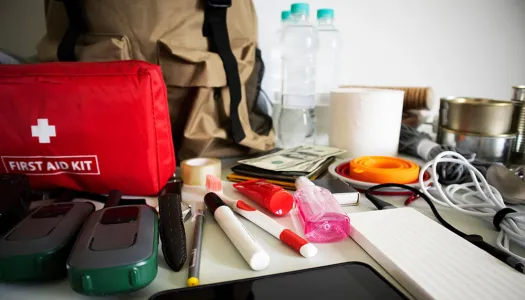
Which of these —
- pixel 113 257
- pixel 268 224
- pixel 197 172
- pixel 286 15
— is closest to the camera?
pixel 113 257

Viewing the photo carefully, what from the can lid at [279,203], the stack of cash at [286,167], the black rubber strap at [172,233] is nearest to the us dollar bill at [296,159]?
the stack of cash at [286,167]

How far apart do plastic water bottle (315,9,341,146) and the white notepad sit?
1.58 feet

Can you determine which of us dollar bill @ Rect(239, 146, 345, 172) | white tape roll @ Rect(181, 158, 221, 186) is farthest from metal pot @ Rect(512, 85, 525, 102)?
white tape roll @ Rect(181, 158, 221, 186)

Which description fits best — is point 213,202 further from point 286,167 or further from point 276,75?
point 276,75

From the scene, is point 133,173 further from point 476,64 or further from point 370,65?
point 476,64

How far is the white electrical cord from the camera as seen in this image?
380 millimetres

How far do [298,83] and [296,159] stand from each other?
0.35 m

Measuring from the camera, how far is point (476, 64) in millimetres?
1099

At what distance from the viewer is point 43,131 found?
47cm

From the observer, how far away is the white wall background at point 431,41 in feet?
3.12

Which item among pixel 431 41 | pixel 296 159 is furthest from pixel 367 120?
pixel 431 41

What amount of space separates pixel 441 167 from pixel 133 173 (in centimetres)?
47

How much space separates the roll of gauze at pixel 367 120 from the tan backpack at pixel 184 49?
0.16 m

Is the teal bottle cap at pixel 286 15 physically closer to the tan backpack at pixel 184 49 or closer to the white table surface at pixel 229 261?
the tan backpack at pixel 184 49
